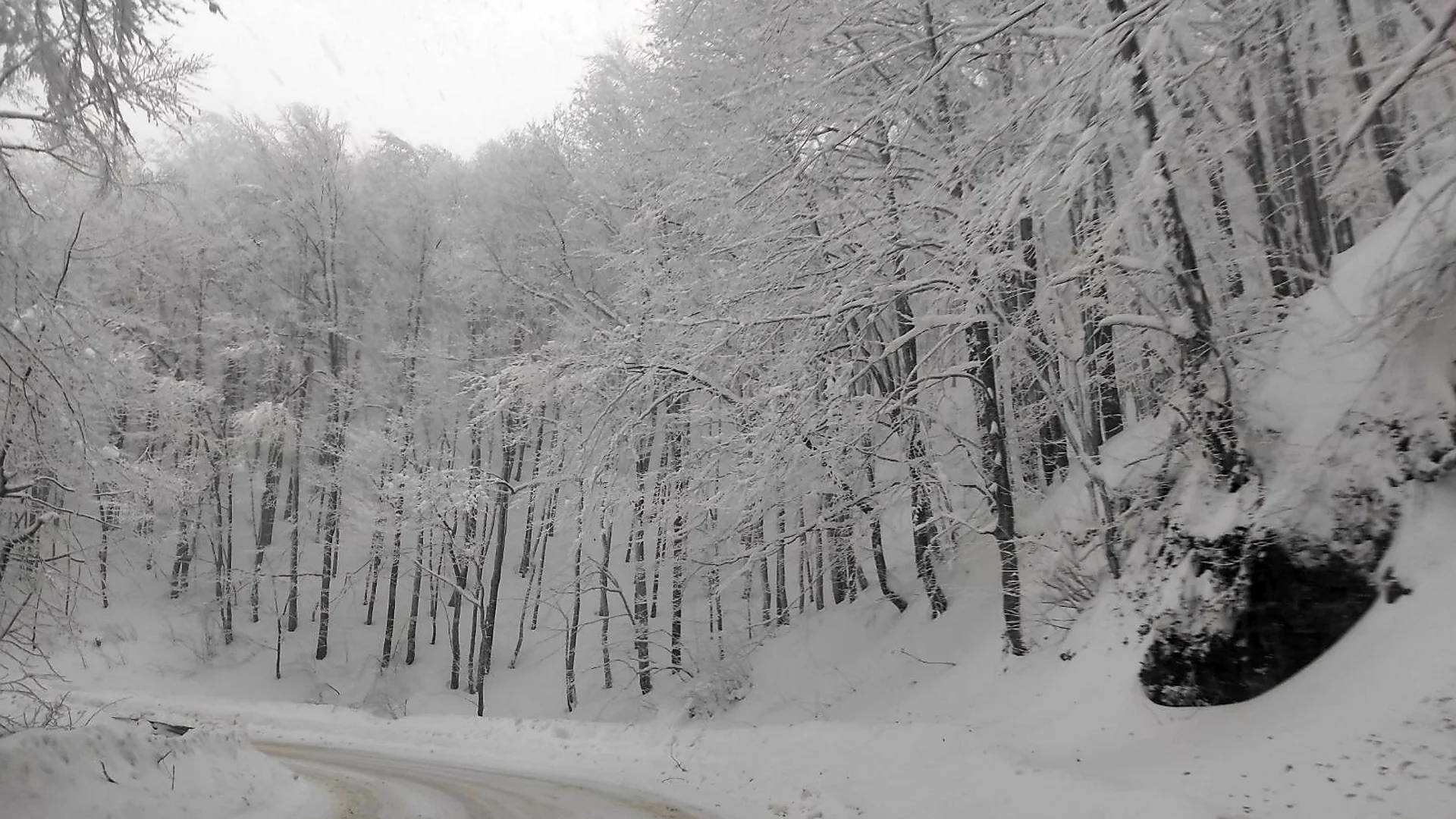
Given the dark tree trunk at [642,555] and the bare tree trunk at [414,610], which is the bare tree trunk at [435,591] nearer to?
the bare tree trunk at [414,610]

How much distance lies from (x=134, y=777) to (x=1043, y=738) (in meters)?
7.92

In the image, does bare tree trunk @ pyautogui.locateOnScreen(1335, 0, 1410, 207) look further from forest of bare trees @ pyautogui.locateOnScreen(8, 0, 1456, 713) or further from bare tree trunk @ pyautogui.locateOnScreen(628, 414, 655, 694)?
bare tree trunk @ pyautogui.locateOnScreen(628, 414, 655, 694)

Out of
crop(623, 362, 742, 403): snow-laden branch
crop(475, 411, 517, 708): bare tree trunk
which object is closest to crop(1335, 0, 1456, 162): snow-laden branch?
crop(623, 362, 742, 403): snow-laden branch

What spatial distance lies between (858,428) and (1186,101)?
451 centimetres

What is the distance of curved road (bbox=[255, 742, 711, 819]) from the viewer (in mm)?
6992

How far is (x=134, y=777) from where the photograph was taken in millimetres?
6375

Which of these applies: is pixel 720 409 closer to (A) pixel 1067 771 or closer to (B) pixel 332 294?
(A) pixel 1067 771

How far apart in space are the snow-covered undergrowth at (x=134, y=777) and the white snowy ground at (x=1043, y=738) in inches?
118

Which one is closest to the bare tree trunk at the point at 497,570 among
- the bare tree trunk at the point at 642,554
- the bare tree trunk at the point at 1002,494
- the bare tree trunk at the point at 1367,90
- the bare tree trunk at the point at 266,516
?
the bare tree trunk at the point at 642,554

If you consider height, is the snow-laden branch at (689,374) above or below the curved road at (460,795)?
above

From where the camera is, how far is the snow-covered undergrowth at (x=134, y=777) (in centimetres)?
556

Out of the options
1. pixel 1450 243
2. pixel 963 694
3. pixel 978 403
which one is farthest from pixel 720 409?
pixel 1450 243

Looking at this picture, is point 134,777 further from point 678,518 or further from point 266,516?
point 266,516

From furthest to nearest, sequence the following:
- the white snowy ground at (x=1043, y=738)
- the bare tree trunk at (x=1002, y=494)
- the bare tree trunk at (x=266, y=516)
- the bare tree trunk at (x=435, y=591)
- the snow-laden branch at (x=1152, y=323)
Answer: the bare tree trunk at (x=266, y=516)
the bare tree trunk at (x=435, y=591)
the bare tree trunk at (x=1002, y=494)
the snow-laden branch at (x=1152, y=323)
the white snowy ground at (x=1043, y=738)
